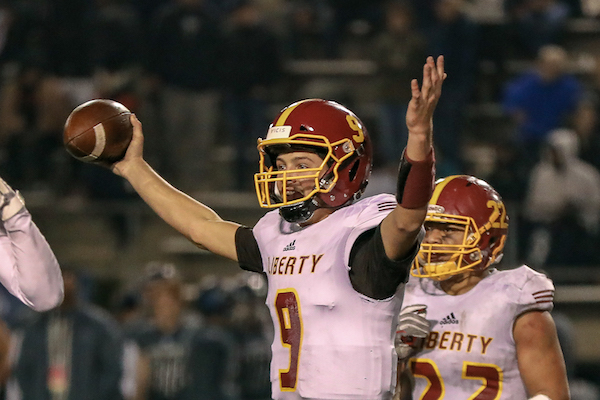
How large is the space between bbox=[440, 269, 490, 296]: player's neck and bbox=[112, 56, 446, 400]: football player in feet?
2.38

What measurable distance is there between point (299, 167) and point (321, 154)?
8cm

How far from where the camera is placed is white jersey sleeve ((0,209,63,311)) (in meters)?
3.07

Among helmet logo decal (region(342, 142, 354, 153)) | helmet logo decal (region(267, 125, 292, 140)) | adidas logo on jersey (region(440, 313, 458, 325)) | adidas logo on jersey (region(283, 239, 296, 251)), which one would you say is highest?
helmet logo decal (region(267, 125, 292, 140))

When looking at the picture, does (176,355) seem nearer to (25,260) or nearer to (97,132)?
(97,132)

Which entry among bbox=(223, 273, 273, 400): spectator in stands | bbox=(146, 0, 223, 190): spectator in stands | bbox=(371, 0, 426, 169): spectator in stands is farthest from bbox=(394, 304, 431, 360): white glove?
bbox=(146, 0, 223, 190): spectator in stands

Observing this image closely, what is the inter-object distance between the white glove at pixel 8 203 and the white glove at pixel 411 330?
1304mm

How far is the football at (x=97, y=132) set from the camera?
3375mm

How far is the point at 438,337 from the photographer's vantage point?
3607mm

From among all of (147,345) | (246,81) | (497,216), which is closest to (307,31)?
(246,81)

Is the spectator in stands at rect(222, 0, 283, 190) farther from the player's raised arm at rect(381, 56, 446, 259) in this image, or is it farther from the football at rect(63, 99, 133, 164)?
the player's raised arm at rect(381, 56, 446, 259)

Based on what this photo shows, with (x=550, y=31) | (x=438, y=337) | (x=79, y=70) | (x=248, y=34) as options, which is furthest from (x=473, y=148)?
(x=438, y=337)

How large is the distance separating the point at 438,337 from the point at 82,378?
3319 mm

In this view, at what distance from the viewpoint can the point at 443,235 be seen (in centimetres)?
368

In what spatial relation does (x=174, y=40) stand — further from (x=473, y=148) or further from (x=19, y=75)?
(x=473, y=148)
